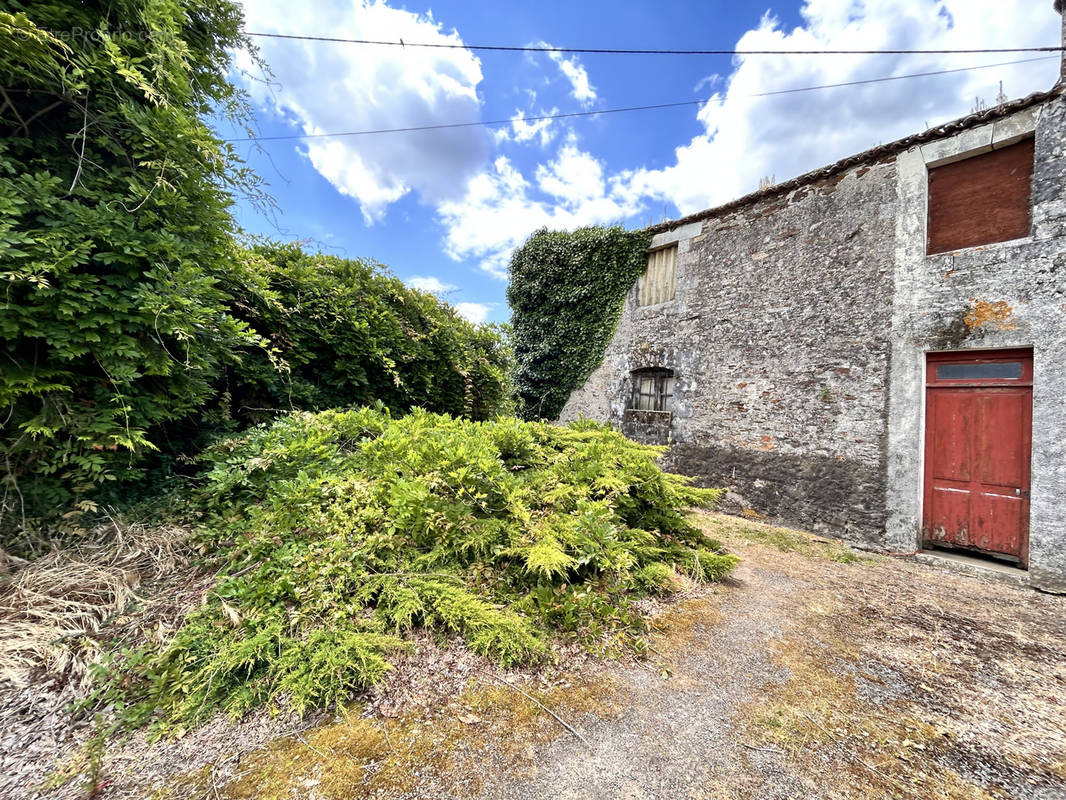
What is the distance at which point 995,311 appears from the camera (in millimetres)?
4047

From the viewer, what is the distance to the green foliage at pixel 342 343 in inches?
134

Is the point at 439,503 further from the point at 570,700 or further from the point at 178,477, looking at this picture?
the point at 178,477

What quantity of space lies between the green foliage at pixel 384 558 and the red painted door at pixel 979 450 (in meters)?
3.34

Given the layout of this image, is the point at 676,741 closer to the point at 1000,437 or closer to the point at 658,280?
the point at 1000,437

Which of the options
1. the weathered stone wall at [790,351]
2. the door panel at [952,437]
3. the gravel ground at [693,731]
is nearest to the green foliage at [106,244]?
the gravel ground at [693,731]

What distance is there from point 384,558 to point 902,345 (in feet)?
19.9

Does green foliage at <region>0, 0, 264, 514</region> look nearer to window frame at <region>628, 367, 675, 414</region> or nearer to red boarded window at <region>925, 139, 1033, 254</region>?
window frame at <region>628, 367, 675, 414</region>

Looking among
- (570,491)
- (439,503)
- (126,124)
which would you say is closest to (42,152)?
(126,124)

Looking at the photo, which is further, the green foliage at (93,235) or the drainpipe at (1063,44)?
the drainpipe at (1063,44)

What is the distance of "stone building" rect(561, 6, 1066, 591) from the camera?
384 centimetres

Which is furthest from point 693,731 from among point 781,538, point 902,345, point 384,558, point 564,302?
point 564,302

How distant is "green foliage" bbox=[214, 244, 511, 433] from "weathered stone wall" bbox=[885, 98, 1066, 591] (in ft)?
17.2

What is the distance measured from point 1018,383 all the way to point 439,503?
5901mm

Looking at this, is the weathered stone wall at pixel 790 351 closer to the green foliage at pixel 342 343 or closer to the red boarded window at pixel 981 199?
the red boarded window at pixel 981 199
